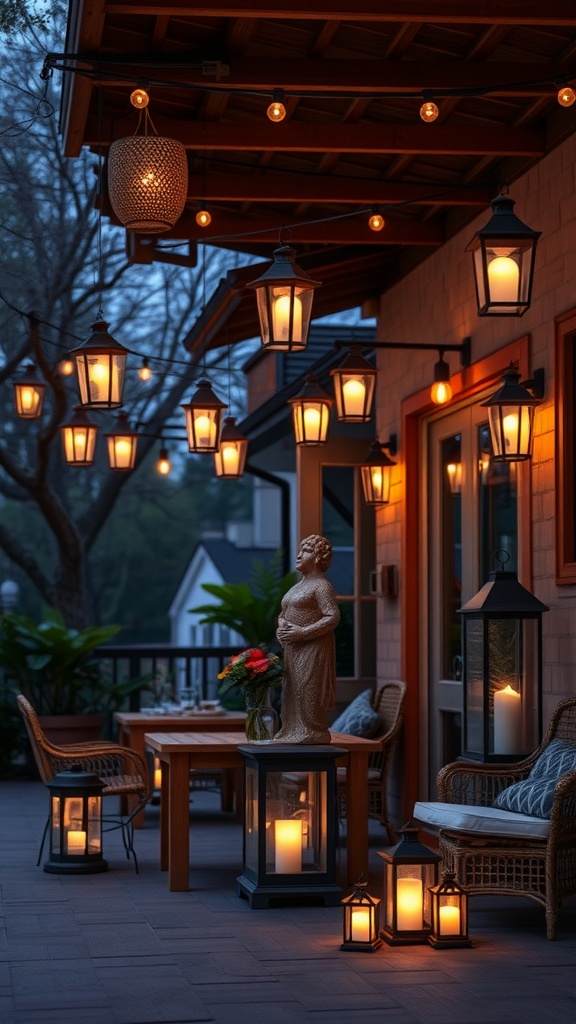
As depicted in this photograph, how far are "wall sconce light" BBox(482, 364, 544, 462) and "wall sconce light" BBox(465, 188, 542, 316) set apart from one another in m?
1.00

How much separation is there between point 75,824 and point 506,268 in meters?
3.91

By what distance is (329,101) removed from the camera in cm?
727

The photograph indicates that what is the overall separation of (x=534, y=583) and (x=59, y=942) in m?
2.95

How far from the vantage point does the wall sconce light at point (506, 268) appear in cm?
603

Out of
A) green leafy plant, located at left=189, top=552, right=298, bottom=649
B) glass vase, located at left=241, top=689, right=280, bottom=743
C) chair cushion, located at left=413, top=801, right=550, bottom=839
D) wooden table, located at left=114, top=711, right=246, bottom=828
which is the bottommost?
chair cushion, located at left=413, top=801, right=550, bottom=839

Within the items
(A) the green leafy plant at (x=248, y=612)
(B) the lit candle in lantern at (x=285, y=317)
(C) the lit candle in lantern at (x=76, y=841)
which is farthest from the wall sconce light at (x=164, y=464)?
(B) the lit candle in lantern at (x=285, y=317)

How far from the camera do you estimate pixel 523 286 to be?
605 cm

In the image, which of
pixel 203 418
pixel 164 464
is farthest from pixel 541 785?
pixel 164 464

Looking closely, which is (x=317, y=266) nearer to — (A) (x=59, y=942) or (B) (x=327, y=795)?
(B) (x=327, y=795)

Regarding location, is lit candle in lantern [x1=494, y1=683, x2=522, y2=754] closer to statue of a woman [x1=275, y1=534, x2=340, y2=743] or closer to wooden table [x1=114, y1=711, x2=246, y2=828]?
statue of a woman [x1=275, y1=534, x2=340, y2=743]

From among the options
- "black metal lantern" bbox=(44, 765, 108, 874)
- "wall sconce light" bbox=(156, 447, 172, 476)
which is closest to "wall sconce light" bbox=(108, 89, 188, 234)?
"black metal lantern" bbox=(44, 765, 108, 874)

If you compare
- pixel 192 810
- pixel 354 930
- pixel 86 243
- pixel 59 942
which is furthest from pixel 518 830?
pixel 86 243

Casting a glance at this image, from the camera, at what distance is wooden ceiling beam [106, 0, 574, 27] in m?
5.65

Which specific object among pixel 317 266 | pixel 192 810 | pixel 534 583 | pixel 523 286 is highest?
pixel 317 266
